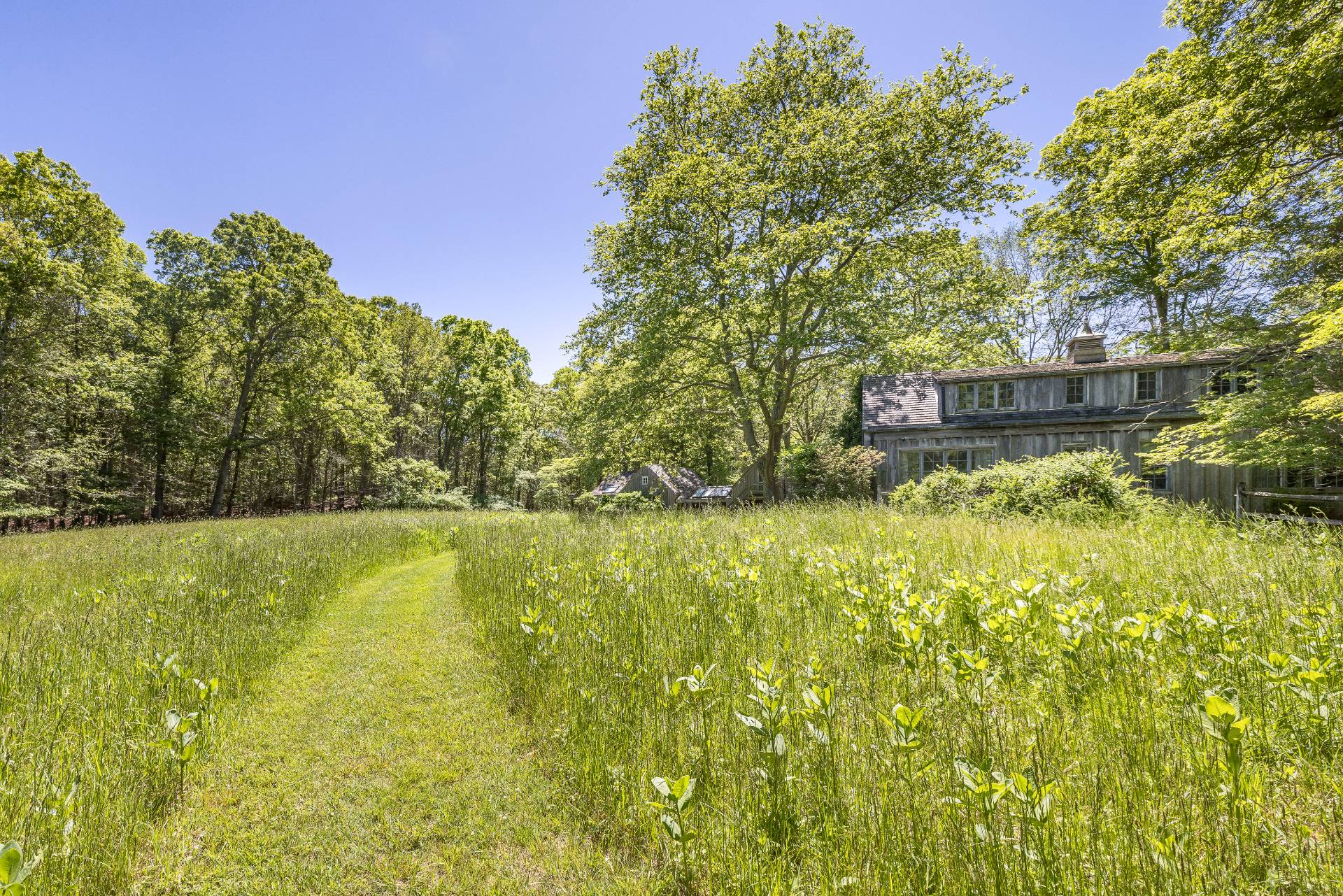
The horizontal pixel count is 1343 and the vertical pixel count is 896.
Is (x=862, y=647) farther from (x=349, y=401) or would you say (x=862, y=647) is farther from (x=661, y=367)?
(x=349, y=401)

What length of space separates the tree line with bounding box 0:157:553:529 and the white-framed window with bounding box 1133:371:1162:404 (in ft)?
113

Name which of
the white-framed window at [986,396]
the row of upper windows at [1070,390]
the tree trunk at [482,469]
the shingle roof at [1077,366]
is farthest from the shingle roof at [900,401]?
the tree trunk at [482,469]

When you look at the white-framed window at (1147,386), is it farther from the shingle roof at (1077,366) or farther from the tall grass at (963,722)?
the tall grass at (963,722)

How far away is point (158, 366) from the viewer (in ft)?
84.3

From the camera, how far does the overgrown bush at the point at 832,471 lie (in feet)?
66.7

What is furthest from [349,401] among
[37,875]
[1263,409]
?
[1263,409]

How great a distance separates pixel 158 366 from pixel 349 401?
879 centimetres

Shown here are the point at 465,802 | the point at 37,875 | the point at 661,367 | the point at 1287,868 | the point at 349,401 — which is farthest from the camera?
the point at 349,401

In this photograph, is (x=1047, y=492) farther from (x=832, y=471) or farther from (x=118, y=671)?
(x=118, y=671)

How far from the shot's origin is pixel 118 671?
14.0 ft

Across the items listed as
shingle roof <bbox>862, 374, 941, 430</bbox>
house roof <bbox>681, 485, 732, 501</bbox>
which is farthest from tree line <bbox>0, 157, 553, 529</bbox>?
shingle roof <bbox>862, 374, 941, 430</bbox>

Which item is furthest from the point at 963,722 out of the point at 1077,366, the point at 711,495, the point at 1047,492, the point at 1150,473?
the point at 711,495

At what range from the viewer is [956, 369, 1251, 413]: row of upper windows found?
17.6 m

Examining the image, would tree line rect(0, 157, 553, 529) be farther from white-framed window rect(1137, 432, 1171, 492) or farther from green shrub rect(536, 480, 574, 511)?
white-framed window rect(1137, 432, 1171, 492)
